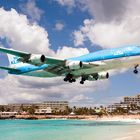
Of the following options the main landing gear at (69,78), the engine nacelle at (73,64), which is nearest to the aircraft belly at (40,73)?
the main landing gear at (69,78)

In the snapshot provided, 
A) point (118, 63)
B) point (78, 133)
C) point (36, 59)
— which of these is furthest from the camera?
point (78, 133)

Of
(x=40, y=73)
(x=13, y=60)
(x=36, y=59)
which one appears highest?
(x=13, y=60)

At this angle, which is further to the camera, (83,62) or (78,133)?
(78,133)

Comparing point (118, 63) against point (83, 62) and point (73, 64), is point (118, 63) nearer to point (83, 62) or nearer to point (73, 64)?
point (83, 62)

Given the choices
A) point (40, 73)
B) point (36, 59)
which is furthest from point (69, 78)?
point (36, 59)

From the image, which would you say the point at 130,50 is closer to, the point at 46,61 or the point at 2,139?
the point at 46,61

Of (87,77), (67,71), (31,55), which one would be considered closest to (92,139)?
(87,77)

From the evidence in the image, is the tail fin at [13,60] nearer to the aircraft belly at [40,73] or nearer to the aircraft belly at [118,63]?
the aircraft belly at [40,73]

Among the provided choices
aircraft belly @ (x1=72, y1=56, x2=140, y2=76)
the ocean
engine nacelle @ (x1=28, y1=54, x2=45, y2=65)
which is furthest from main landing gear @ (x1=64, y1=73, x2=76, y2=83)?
the ocean

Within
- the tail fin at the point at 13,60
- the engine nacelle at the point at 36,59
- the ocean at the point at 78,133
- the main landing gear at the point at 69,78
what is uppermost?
the tail fin at the point at 13,60

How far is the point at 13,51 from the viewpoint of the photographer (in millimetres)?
46625

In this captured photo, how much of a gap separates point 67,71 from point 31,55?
21.3 ft

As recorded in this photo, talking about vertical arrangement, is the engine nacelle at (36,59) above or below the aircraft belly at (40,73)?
above

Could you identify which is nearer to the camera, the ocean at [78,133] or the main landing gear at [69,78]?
the main landing gear at [69,78]
